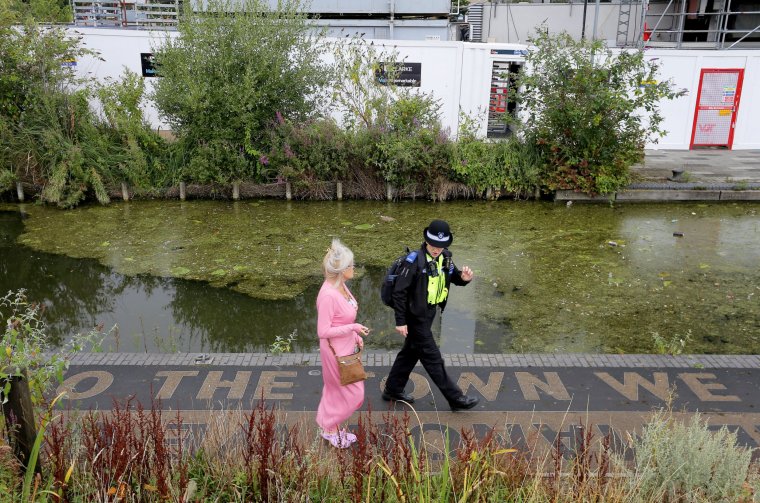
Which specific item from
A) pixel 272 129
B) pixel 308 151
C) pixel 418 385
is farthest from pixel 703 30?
pixel 418 385

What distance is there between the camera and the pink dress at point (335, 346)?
4652mm

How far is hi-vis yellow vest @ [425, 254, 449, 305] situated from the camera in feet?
17.0

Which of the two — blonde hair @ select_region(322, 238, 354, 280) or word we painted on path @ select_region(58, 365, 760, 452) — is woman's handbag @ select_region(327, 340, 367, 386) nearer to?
word we painted on path @ select_region(58, 365, 760, 452)

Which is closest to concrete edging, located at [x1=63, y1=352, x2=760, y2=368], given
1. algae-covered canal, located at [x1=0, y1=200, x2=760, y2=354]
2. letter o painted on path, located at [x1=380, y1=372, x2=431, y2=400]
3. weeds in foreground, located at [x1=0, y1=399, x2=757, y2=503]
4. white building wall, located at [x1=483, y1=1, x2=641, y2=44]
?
letter o painted on path, located at [x1=380, y1=372, x2=431, y2=400]

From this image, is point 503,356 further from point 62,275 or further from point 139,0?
point 139,0

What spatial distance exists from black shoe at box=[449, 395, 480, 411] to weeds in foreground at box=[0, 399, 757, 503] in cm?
116

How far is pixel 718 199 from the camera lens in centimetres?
1314

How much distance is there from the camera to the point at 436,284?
17.1 ft

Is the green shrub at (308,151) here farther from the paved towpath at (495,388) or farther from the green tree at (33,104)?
the paved towpath at (495,388)

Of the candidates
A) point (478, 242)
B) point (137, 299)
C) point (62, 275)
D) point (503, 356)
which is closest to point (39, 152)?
point (62, 275)

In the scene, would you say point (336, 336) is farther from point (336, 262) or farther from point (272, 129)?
point (272, 129)

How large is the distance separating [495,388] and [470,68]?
38.6ft

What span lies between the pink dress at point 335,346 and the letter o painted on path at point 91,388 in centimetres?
208

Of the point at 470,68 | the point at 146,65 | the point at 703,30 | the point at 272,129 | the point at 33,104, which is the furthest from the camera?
the point at 703,30
